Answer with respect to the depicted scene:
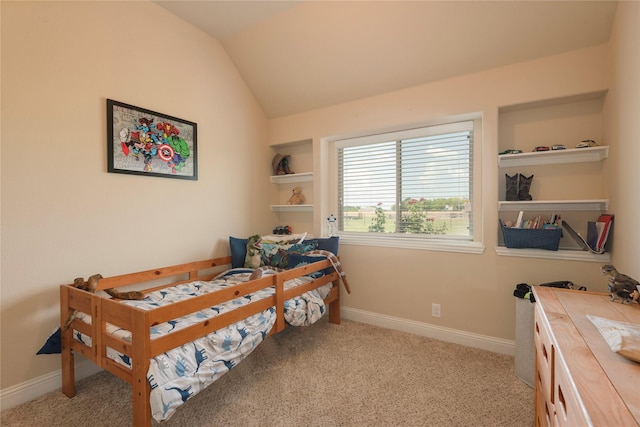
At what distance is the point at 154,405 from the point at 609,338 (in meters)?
1.67

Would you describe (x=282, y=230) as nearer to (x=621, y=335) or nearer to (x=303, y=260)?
(x=303, y=260)

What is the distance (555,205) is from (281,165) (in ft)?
8.60

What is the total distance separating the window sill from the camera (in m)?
2.39

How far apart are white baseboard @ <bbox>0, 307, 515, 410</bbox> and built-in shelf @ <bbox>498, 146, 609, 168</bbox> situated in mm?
1388

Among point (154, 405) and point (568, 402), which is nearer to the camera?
point (568, 402)

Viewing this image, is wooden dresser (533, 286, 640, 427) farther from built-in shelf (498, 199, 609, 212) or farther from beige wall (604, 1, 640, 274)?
built-in shelf (498, 199, 609, 212)

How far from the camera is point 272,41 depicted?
8.73ft

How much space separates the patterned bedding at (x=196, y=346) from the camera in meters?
1.26

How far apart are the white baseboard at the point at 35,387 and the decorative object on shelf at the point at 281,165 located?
2.39 m

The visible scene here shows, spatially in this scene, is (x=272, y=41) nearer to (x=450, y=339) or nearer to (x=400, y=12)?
(x=400, y=12)

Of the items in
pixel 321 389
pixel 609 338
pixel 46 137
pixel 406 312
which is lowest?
pixel 321 389

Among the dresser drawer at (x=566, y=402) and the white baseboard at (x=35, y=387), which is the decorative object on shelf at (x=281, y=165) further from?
the dresser drawer at (x=566, y=402)

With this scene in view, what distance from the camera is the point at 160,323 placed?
1.37 m

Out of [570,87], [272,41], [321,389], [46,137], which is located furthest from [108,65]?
[570,87]
